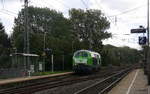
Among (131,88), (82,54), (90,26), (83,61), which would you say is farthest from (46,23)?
(131,88)

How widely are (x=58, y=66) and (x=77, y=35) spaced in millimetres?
33984

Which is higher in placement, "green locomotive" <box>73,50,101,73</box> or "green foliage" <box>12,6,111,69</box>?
"green foliage" <box>12,6,111,69</box>

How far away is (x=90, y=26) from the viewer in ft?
325

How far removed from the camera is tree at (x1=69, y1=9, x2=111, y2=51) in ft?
319

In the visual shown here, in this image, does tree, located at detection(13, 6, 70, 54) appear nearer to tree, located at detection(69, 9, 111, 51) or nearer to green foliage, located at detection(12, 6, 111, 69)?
green foliage, located at detection(12, 6, 111, 69)

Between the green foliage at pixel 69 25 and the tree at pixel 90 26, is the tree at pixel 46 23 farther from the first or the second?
the tree at pixel 90 26

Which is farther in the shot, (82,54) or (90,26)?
(90,26)

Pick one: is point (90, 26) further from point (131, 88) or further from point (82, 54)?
point (131, 88)

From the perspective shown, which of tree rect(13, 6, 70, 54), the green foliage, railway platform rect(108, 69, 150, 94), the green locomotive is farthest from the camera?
tree rect(13, 6, 70, 54)

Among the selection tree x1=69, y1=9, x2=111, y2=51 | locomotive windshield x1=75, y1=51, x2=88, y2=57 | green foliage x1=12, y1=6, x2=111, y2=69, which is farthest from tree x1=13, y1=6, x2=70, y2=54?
locomotive windshield x1=75, y1=51, x2=88, y2=57

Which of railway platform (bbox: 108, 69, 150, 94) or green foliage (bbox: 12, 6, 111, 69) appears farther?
green foliage (bbox: 12, 6, 111, 69)

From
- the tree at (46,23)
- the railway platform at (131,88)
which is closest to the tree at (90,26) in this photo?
the tree at (46,23)

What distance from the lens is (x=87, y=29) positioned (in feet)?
325

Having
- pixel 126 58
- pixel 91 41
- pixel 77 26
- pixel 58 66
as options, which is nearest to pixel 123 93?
pixel 58 66
